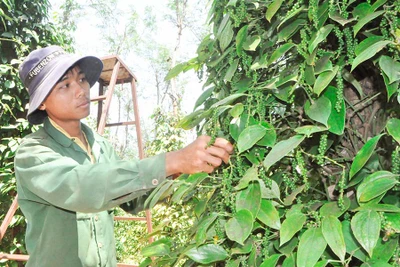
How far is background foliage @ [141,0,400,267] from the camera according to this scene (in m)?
0.49

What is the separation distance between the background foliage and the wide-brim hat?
0.51 meters

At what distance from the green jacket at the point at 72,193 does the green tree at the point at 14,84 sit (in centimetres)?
136

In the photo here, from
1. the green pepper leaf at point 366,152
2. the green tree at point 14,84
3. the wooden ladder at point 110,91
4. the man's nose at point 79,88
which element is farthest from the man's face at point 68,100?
the green tree at point 14,84

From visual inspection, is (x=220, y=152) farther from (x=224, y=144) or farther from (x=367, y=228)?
(x=367, y=228)

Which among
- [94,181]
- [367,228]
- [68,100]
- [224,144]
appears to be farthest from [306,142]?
[68,100]

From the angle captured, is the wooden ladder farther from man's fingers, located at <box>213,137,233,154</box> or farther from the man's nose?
man's fingers, located at <box>213,137,233,154</box>

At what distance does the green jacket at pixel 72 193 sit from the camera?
807 millimetres

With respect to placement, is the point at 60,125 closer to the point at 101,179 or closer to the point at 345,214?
the point at 101,179

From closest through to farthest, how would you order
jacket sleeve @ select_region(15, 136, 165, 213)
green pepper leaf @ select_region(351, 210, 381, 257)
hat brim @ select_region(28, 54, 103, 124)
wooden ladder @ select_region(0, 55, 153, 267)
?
green pepper leaf @ select_region(351, 210, 381, 257), jacket sleeve @ select_region(15, 136, 165, 213), hat brim @ select_region(28, 54, 103, 124), wooden ladder @ select_region(0, 55, 153, 267)

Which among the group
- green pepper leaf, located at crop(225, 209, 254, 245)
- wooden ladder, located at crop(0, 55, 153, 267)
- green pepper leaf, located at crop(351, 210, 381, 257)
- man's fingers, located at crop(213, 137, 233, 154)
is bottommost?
wooden ladder, located at crop(0, 55, 153, 267)

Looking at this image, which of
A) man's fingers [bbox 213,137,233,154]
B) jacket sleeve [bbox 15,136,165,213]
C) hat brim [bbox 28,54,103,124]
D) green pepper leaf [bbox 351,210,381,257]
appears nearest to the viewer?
green pepper leaf [bbox 351,210,381,257]

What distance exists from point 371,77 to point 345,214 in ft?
0.87

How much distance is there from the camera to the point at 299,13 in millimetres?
607


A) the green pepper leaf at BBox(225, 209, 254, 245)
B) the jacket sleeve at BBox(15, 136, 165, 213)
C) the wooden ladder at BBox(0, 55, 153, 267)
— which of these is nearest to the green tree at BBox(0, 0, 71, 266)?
the wooden ladder at BBox(0, 55, 153, 267)
